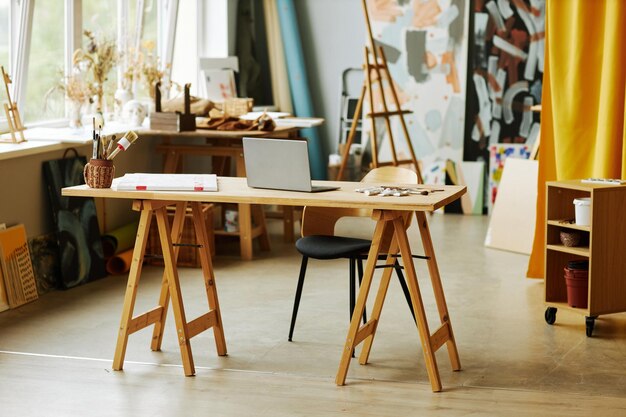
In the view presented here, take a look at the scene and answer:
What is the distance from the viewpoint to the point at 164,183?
456 centimetres

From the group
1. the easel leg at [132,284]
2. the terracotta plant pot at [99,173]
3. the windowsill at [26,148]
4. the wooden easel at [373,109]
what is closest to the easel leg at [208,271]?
the easel leg at [132,284]

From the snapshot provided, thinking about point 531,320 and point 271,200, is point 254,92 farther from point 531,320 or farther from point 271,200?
point 271,200

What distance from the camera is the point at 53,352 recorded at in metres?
4.98

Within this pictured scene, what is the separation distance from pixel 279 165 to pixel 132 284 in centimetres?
89

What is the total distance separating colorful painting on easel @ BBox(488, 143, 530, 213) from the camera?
9211 mm

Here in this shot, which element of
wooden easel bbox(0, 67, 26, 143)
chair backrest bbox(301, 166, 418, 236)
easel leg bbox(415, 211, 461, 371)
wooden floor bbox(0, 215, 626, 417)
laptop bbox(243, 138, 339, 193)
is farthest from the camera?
wooden easel bbox(0, 67, 26, 143)

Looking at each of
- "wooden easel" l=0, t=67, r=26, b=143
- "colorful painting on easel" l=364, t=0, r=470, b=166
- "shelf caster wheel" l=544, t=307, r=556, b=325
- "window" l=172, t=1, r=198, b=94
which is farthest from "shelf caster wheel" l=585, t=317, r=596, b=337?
"window" l=172, t=1, r=198, b=94

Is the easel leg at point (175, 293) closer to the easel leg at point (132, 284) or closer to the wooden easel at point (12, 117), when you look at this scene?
the easel leg at point (132, 284)

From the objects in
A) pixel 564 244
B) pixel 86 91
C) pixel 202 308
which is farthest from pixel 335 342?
pixel 86 91

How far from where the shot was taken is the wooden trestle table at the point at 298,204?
432 cm

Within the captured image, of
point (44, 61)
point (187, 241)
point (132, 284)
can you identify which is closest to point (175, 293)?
point (132, 284)

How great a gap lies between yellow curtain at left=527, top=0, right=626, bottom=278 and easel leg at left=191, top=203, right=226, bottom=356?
2516mm

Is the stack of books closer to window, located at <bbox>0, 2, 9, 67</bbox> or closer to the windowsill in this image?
the windowsill

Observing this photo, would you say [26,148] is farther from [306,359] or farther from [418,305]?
[418,305]
